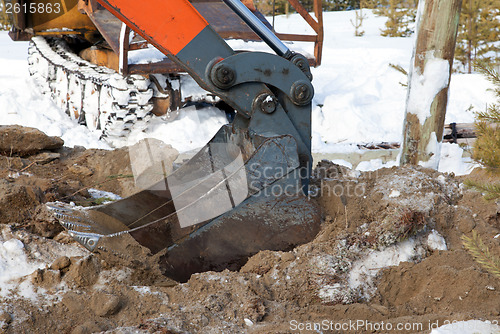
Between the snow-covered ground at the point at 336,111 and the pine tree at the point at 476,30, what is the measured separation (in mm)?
2037

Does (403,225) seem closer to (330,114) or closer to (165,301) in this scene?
(165,301)

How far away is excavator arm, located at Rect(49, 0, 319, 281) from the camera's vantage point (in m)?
2.64

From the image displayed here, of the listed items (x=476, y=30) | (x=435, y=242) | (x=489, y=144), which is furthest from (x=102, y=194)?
(x=476, y=30)

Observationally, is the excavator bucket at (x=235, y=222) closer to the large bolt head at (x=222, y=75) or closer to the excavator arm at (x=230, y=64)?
the excavator arm at (x=230, y=64)

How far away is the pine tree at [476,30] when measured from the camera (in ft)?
34.1

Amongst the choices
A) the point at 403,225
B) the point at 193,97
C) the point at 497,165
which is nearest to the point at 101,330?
the point at 403,225

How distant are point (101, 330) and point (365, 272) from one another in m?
1.32

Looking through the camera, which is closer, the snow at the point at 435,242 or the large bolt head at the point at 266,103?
the large bolt head at the point at 266,103

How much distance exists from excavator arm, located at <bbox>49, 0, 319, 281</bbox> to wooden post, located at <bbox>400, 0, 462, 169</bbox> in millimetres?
1313

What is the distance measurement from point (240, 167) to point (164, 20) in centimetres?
85

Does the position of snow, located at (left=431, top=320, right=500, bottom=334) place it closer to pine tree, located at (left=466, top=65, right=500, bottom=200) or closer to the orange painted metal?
pine tree, located at (left=466, top=65, right=500, bottom=200)

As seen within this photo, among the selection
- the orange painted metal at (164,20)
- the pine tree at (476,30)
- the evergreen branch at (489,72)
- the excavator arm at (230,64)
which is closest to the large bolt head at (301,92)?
the excavator arm at (230,64)

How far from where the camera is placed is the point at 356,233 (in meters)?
2.87

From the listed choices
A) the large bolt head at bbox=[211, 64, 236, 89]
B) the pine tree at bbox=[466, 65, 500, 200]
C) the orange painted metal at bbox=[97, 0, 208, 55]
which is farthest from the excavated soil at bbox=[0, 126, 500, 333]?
the orange painted metal at bbox=[97, 0, 208, 55]
